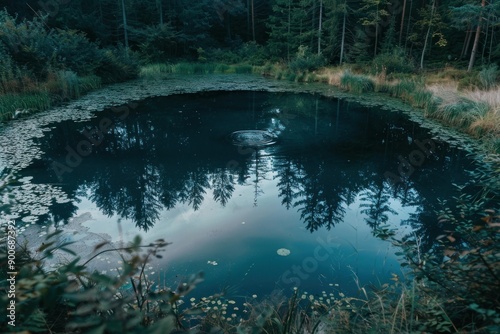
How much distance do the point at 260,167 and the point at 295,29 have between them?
762 inches

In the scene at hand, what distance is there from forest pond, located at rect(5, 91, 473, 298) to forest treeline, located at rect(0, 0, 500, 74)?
33.0ft

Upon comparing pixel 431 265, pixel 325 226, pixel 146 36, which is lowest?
pixel 325 226

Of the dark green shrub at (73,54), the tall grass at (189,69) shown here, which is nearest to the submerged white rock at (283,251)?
the dark green shrub at (73,54)

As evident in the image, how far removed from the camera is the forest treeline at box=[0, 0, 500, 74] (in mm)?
18016

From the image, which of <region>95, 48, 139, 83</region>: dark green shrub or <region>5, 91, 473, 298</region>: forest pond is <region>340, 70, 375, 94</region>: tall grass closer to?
<region>5, 91, 473, 298</region>: forest pond

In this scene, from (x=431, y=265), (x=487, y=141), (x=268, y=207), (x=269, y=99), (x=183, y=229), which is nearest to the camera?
(x=431, y=265)

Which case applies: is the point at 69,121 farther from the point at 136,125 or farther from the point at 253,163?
the point at 253,163

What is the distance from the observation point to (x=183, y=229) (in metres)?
3.75

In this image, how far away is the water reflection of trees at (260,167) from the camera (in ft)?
14.2

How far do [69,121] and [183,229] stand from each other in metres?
5.60

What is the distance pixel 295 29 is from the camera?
22.3 metres

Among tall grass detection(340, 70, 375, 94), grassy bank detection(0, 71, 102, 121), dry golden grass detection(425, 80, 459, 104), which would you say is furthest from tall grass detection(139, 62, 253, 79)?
dry golden grass detection(425, 80, 459, 104)

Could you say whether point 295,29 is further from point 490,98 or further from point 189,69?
point 490,98

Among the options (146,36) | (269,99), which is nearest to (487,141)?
(269,99)
